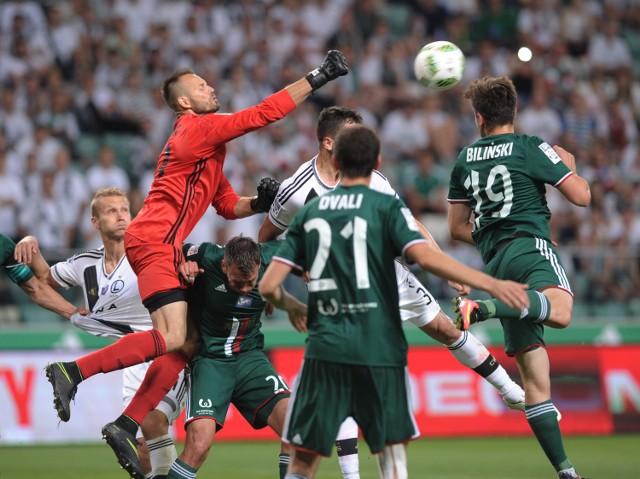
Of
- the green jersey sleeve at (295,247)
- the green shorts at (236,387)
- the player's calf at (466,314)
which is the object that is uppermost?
the green jersey sleeve at (295,247)

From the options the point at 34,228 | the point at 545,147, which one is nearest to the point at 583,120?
the point at 34,228

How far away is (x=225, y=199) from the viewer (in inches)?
323

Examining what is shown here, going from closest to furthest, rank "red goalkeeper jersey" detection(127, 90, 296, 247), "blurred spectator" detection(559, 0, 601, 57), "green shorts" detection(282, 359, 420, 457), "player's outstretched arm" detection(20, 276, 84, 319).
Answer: "green shorts" detection(282, 359, 420, 457), "red goalkeeper jersey" detection(127, 90, 296, 247), "player's outstretched arm" detection(20, 276, 84, 319), "blurred spectator" detection(559, 0, 601, 57)

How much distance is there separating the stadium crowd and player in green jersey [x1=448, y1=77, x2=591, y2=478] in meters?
5.70

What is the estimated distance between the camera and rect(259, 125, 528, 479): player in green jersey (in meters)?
5.50

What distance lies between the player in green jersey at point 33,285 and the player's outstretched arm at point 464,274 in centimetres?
400

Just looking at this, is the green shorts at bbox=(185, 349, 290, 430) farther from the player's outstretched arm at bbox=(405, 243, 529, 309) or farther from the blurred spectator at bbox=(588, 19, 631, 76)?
the blurred spectator at bbox=(588, 19, 631, 76)

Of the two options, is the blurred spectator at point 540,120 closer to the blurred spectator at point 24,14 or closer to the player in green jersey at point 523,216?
the blurred spectator at point 24,14

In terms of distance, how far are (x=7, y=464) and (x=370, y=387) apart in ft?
20.7

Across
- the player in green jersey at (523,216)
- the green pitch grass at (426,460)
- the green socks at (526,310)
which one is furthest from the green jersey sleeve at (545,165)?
the green pitch grass at (426,460)

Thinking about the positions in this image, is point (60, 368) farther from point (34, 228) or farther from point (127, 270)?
point (34, 228)

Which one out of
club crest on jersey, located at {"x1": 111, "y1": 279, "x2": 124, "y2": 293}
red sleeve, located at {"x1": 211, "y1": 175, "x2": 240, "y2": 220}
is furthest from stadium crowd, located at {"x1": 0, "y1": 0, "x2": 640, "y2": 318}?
red sleeve, located at {"x1": 211, "y1": 175, "x2": 240, "y2": 220}

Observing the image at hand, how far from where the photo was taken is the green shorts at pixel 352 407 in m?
5.50

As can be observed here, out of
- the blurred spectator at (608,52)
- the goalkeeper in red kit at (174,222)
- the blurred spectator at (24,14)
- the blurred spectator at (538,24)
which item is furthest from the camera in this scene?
the blurred spectator at (538,24)
